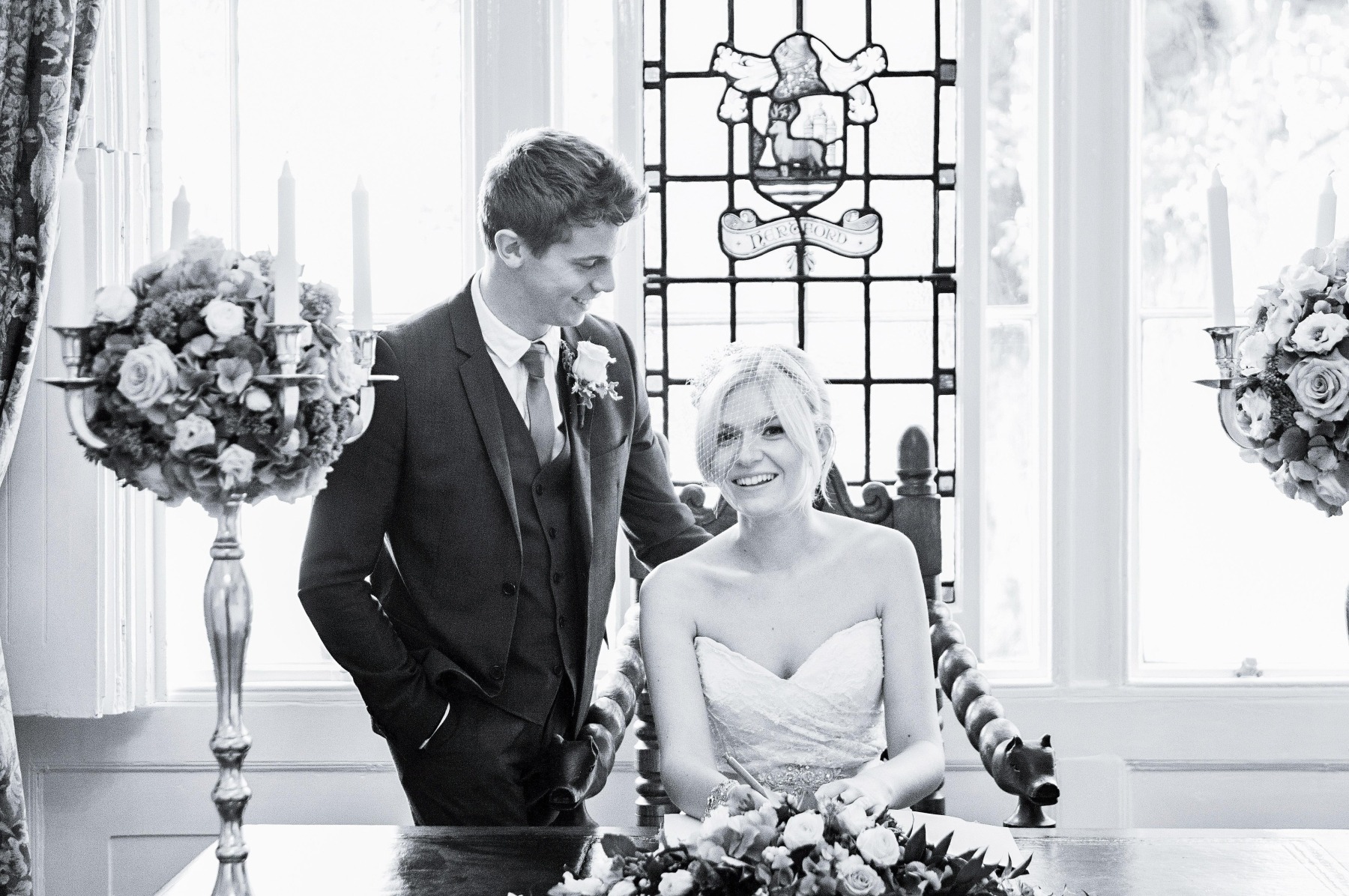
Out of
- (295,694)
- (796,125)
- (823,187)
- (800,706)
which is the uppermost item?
(796,125)

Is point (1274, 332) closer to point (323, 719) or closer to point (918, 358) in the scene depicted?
point (918, 358)

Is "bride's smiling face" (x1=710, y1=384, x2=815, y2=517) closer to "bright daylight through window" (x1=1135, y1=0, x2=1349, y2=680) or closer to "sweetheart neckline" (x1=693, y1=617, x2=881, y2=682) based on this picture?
"sweetheart neckline" (x1=693, y1=617, x2=881, y2=682)

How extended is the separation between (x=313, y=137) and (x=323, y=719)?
1.57 m

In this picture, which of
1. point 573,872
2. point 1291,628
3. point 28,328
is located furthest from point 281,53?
point 1291,628

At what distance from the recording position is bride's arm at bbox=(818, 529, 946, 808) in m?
2.31

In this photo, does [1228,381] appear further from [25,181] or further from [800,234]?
[25,181]

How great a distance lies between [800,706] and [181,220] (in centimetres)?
139

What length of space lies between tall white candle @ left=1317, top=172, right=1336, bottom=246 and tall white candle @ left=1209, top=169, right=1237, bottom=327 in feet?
0.42

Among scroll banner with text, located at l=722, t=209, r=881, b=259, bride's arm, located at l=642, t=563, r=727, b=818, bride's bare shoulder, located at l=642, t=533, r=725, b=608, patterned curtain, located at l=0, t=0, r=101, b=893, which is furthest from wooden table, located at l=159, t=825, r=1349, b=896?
scroll banner with text, located at l=722, t=209, r=881, b=259

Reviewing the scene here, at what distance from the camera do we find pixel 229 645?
5.55ft

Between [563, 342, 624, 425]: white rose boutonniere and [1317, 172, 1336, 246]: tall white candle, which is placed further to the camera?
[563, 342, 624, 425]: white rose boutonniere

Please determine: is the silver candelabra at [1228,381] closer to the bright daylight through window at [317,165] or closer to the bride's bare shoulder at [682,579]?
the bride's bare shoulder at [682,579]

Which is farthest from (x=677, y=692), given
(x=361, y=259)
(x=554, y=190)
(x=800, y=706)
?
(x=361, y=259)

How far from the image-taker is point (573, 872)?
1.92 metres
